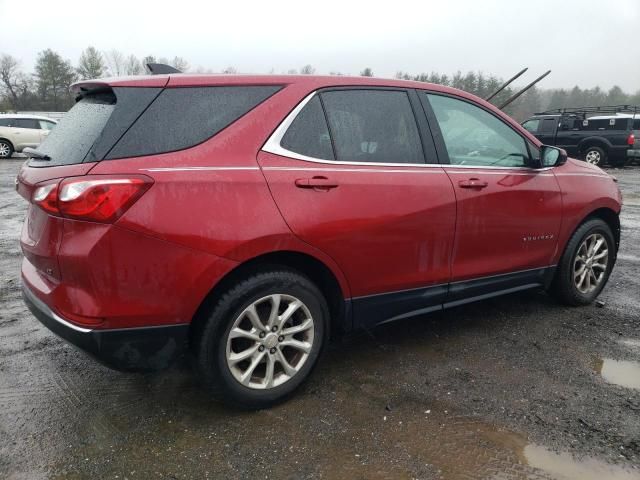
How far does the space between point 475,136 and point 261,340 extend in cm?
203

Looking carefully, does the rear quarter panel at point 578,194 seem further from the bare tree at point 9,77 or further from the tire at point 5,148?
the bare tree at point 9,77

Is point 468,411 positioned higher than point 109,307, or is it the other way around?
point 109,307

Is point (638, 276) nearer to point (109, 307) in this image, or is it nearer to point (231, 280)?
point (231, 280)

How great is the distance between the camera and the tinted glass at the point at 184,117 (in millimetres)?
2371

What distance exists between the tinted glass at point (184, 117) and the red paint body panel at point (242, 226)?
0.04 metres

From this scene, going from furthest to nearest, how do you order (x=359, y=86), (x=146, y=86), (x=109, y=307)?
(x=359, y=86) → (x=146, y=86) → (x=109, y=307)

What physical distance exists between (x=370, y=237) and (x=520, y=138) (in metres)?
1.66

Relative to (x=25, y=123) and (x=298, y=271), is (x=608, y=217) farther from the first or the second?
(x=25, y=123)

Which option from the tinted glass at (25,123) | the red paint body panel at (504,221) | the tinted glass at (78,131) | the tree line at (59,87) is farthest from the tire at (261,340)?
the tree line at (59,87)

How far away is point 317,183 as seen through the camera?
8.84 ft

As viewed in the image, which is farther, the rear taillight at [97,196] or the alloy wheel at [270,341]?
the alloy wheel at [270,341]

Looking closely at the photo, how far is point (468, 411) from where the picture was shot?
2.77m

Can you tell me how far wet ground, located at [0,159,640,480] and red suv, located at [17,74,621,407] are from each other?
1.03 ft

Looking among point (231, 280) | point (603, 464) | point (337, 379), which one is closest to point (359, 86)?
point (231, 280)
